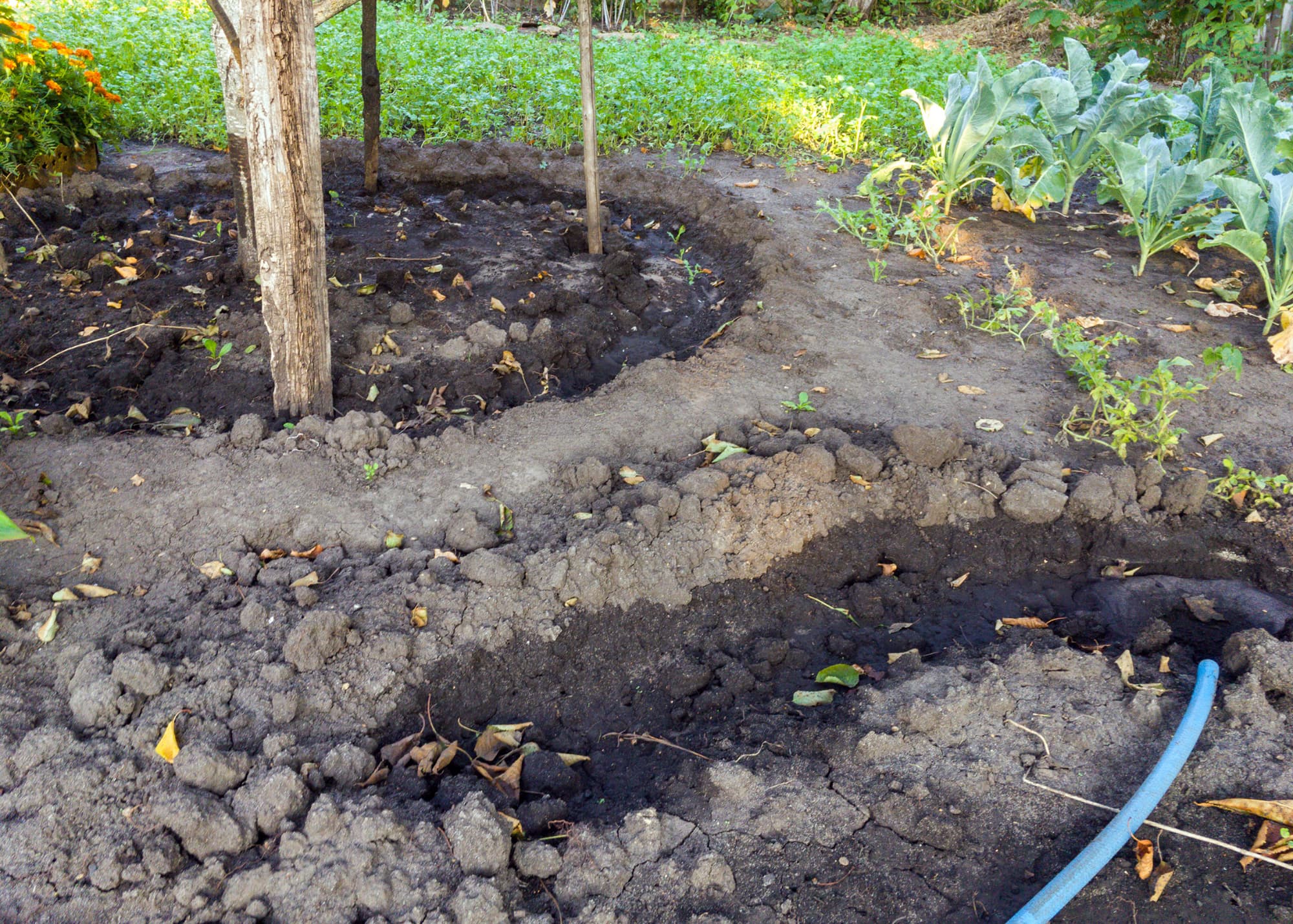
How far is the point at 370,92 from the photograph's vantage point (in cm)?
527

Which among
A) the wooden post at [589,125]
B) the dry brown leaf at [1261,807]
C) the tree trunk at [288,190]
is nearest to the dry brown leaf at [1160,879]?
the dry brown leaf at [1261,807]

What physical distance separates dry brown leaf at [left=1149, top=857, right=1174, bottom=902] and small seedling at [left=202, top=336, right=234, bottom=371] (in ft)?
11.9

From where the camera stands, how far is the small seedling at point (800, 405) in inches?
139

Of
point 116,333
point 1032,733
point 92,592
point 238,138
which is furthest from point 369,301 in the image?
point 1032,733

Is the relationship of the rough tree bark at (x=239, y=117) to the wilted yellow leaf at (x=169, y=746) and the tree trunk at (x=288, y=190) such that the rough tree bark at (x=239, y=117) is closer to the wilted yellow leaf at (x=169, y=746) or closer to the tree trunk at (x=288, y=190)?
the tree trunk at (x=288, y=190)

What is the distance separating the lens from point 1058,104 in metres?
5.03

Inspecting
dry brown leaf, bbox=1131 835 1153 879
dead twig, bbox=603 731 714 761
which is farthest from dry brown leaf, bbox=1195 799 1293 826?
dead twig, bbox=603 731 714 761

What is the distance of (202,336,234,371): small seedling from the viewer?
3658mm

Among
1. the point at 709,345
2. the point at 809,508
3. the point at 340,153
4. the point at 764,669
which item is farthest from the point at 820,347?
the point at 340,153

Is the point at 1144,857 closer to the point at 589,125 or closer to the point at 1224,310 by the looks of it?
the point at 1224,310

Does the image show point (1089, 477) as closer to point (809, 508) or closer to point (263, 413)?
point (809, 508)

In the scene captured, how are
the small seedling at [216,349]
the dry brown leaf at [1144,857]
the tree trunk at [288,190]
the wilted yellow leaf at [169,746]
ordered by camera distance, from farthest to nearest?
the small seedling at [216,349] → the tree trunk at [288,190] → the wilted yellow leaf at [169,746] → the dry brown leaf at [1144,857]

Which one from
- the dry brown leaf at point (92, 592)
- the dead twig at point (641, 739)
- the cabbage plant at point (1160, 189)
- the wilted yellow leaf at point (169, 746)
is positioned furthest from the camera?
the cabbage plant at point (1160, 189)

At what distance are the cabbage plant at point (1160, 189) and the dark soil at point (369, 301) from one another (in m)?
2.13
